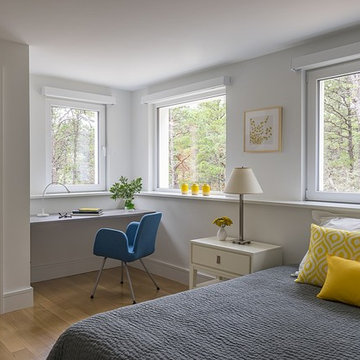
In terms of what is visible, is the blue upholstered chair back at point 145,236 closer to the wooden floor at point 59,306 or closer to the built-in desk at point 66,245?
the wooden floor at point 59,306

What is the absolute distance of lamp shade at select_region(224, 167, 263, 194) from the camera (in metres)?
3.13

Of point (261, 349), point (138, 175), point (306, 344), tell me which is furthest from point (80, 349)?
point (138, 175)

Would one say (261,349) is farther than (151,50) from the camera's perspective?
No

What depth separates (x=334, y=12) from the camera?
2504 mm

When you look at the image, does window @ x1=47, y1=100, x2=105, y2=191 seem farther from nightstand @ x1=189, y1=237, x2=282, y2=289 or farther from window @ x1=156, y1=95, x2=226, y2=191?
nightstand @ x1=189, y1=237, x2=282, y2=289

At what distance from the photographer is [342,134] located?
117 inches

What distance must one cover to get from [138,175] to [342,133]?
2.74m

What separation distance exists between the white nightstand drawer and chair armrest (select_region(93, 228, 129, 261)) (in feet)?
2.10

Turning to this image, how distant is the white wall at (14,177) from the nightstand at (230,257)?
4.96ft

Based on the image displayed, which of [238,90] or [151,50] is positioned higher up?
[151,50]

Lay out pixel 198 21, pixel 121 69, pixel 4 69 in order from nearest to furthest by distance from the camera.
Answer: pixel 198 21
pixel 4 69
pixel 121 69

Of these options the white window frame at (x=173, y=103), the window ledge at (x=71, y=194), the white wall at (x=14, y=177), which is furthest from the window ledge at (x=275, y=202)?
the white wall at (x=14, y=177)

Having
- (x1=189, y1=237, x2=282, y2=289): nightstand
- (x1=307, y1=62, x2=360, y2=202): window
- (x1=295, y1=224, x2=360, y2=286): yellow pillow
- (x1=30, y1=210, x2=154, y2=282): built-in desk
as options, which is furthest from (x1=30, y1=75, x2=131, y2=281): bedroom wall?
(x1=295, y1=224, x2=360, y2=286): yellow pillow

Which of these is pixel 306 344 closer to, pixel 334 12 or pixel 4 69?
pixel 334 12
